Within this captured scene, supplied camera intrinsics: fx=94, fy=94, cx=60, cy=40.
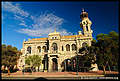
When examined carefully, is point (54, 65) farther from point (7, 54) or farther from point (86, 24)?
point (86, 24)

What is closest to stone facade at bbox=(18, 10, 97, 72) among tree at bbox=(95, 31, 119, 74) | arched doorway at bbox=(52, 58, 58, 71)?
arched doorway at bbox=(52, 58, 58, 71)

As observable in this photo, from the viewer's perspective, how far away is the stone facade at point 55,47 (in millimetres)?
37094

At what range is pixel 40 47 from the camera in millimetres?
42219

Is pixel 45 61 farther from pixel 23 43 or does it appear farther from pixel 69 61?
pixel 23 43

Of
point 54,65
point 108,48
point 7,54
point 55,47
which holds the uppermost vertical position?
point 55,47

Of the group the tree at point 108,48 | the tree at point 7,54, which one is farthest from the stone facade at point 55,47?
the tree at point 7,54

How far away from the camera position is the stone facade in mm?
37094

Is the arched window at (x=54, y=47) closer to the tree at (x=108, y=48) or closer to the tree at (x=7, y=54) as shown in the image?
the tree at (x=108, y=48)

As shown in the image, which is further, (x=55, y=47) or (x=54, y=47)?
(x=54, y=47)

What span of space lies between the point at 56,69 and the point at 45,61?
222 inches

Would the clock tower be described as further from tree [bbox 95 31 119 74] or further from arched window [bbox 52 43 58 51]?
tree [bbox 95 31 119 74]

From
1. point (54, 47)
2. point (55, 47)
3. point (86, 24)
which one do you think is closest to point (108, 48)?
point (55, 47)

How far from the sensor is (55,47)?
39.2 metres

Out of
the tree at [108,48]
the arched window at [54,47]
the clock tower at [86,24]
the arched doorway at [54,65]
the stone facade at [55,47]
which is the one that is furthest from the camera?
the clock tower at [86,24]
